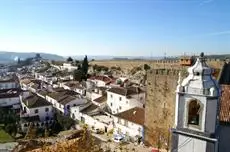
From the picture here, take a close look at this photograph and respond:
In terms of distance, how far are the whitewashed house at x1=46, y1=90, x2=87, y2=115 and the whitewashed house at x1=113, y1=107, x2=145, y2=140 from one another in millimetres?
14721

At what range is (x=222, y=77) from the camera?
20.8 meters

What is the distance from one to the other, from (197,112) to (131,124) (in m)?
20.4

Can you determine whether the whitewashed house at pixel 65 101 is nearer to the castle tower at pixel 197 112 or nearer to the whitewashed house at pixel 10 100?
the whitewashed house at pixel 10 100

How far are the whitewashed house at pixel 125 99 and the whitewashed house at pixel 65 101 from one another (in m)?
5.85

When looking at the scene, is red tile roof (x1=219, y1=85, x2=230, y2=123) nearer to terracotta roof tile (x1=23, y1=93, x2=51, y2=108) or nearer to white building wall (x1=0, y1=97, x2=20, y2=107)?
terracotta roof tile (x1=23, y1=93, x2=51, y2=108)

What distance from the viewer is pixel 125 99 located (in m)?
41.3

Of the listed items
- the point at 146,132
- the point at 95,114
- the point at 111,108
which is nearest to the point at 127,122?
the point at 146,132

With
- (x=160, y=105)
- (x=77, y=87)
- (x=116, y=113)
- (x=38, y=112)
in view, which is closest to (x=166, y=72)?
(x=160, y=105)

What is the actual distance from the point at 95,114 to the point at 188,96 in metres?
29.3

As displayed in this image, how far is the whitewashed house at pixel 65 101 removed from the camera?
4603 centimetres

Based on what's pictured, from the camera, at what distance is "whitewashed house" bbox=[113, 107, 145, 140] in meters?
29.8

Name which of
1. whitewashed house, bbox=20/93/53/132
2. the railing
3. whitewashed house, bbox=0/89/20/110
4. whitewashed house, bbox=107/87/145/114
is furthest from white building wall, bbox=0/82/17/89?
the railing

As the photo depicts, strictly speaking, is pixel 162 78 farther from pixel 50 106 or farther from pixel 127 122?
pixel 50 106

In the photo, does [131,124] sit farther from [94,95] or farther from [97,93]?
[94,95]
